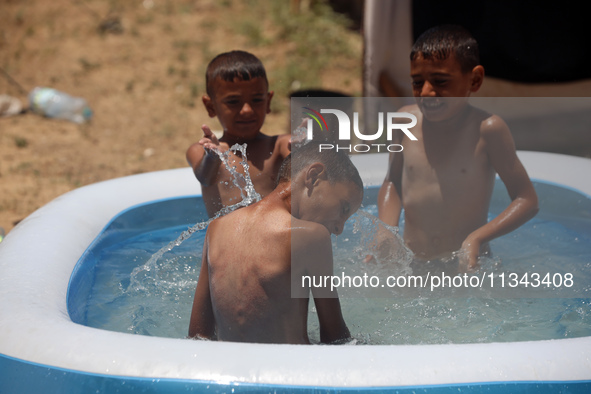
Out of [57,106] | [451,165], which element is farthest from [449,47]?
[57,106]

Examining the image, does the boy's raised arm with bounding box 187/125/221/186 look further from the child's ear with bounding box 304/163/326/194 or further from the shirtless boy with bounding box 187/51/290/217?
the child's ear with bounding box 304/163/326/194

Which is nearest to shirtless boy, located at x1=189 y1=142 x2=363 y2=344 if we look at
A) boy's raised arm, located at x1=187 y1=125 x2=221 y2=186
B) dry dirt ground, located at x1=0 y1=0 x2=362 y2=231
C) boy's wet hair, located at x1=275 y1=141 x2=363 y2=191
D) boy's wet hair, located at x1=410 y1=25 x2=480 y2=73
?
boy's wet hair, located at x1=275 y1=141 x2=363 y2=191

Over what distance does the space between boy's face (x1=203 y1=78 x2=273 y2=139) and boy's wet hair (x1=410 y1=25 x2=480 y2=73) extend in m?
0.70

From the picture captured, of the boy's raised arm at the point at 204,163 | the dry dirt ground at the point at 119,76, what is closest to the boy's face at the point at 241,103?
the boy's raised arm at the point at 204,163

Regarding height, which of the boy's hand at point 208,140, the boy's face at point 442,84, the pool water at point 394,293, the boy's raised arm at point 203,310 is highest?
the boy's face at point 442,84

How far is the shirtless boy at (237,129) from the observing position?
9.14 feet

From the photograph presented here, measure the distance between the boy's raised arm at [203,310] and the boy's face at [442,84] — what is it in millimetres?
1102

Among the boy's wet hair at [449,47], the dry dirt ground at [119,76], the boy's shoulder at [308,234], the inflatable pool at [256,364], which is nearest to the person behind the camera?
the inflatable pool at [256,364]

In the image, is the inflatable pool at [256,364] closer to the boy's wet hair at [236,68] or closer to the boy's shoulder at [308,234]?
the boy's shoulder at [308,234]

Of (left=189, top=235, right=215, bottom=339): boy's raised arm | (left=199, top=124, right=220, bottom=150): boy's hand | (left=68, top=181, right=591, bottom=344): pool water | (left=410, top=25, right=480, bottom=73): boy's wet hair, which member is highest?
(left=410, top=25, right=480, bottom=73): boy's wet hair

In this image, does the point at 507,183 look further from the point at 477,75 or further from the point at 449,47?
the point at 449,47

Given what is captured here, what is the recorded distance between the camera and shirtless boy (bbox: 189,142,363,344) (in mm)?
1842

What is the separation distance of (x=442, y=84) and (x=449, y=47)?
145mm

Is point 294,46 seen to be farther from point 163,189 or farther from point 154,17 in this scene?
point 163,189
